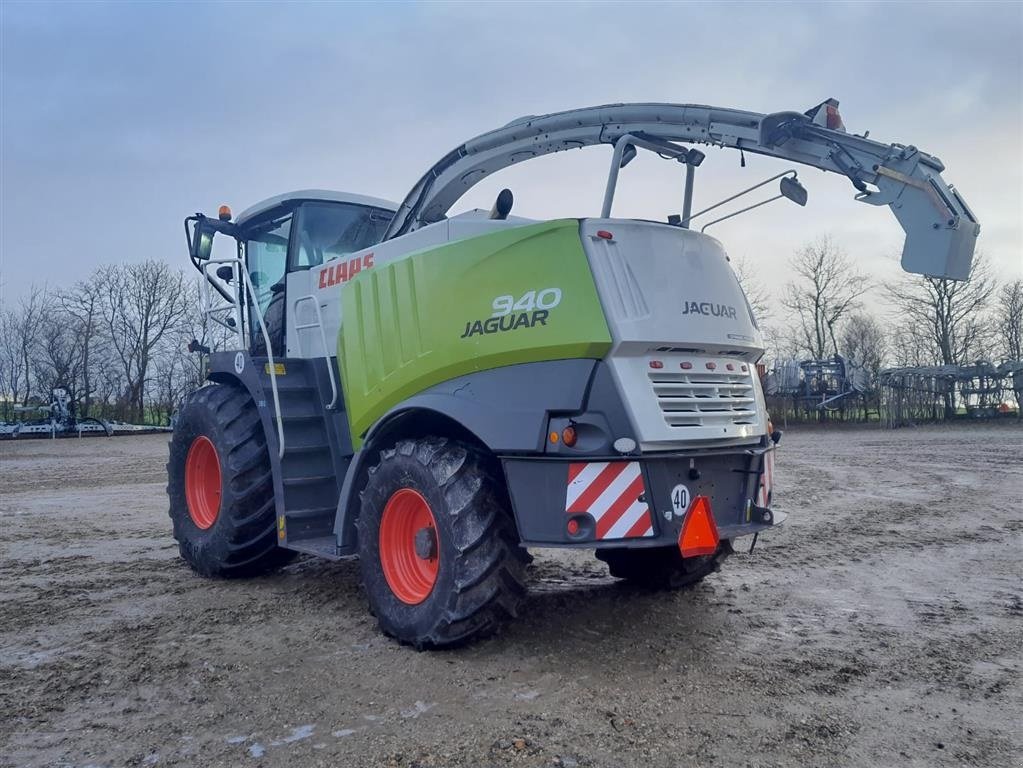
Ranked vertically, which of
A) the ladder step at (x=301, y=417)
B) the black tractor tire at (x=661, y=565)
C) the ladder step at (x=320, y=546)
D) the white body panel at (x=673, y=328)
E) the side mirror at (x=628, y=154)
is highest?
the side mirror at (x=628, y=154)

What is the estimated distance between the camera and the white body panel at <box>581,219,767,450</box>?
4.12 metres

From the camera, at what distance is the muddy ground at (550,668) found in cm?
325

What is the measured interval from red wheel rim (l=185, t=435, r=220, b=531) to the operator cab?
908 mm

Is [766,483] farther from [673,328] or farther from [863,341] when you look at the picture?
[863,341]

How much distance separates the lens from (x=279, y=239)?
22.0ft

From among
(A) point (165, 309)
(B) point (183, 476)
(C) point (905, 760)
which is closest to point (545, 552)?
(B) point (183, 476)

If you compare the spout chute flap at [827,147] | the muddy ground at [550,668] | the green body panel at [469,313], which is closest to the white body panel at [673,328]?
the green body panel at [469,313]

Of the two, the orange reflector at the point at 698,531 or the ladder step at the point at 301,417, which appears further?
the ladder step at the point at 301,417

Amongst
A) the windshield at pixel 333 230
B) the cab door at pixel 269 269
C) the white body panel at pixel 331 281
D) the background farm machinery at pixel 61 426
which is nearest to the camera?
the white body panel at pixel 331 281

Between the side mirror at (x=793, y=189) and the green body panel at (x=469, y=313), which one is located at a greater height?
the side mirror at (x=793, y=189)

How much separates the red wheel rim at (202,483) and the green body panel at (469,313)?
1.91 m

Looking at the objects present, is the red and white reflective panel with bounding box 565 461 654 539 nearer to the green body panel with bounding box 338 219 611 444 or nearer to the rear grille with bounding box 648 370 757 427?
the rear grille with bounding box 648 370 757 427

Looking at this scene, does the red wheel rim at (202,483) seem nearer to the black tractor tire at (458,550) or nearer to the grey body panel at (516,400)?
the black tractor tire at (458,550)

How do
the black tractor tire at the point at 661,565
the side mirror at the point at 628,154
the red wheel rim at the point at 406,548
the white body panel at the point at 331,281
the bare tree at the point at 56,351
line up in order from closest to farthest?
1. the red wheel rim at the point at 406,548
2. the white body panel at the point at 331,281
3. the side mirror at the point at 628,154
4. the black tractor tire at the point at 661,565
5. the bare tree at the point at 56,351
